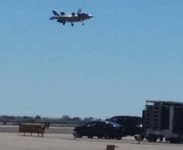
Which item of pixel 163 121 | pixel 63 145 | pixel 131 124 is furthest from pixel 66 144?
pixel 131 124

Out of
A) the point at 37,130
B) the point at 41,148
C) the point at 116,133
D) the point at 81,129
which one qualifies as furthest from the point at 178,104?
the point at 41,148

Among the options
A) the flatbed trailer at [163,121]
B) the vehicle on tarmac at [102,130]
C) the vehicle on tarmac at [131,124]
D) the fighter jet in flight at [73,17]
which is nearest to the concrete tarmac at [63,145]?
the flatbed trailer at [163,121]

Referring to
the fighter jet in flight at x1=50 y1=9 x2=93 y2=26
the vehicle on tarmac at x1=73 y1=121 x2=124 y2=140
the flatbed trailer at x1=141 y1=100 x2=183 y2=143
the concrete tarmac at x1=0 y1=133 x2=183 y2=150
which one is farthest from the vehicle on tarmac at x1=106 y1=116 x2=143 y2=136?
the fighter jet in flight at x1=50 y1=9 x2=93 y2=26

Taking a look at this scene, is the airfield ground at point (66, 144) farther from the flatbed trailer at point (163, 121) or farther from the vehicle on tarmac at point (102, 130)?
the vehicle on tarmac at point (102, 130)

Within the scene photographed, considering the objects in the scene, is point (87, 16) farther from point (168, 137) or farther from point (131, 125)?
point (168, 137)

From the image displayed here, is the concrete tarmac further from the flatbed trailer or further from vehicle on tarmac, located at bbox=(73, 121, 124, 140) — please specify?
vehicle on tarmac, located at bbox=(73, 121, 124, 140)

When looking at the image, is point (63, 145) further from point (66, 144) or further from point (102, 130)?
point (102, 130)
